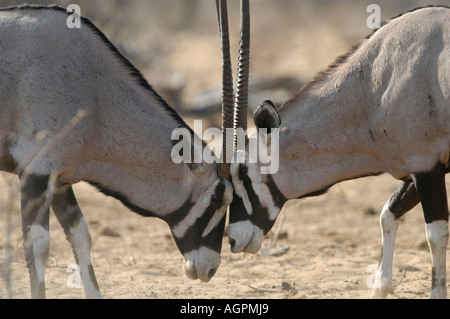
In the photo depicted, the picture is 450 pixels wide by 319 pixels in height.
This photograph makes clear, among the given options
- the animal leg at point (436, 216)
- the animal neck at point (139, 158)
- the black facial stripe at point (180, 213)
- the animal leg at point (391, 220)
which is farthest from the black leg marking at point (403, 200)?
the black facial stripe at point (180, 213)

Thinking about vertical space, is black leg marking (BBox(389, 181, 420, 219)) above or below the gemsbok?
below

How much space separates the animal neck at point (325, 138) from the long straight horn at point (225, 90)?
44 centimetres

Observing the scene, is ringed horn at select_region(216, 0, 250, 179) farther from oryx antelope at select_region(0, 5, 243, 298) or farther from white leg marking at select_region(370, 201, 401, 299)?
white leg marking at select_region(370, 201, 401, 299)

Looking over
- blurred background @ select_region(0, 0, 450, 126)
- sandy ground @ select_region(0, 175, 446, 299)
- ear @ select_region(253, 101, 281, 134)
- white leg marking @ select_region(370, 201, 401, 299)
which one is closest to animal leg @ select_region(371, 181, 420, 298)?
white leg marking @ select_region(370, 201, 401, 299)

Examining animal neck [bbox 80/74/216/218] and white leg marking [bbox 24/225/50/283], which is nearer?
white leg marking [bbox 24/225/50/283]

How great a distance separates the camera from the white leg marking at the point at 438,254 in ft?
21.8

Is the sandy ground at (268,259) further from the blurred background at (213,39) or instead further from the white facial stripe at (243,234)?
the blurred background at (213,39)

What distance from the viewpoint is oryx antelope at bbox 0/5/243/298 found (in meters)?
6.37

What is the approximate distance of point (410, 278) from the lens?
7.85 metres

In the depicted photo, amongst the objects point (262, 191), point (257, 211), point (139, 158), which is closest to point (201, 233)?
point (257, 211)

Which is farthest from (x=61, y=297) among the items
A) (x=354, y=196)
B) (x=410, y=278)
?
(x=354, y=196)

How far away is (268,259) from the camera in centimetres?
864

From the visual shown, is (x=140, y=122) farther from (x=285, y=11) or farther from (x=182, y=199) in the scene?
(x=285, y=11)

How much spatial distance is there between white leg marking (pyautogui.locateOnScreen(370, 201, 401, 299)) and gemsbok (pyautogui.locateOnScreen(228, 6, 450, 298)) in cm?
1
